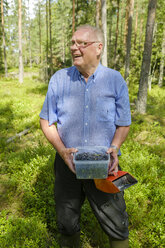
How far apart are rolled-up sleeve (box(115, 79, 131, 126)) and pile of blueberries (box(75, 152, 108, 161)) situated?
1.38 ft

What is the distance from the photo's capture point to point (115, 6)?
2233 centimetres

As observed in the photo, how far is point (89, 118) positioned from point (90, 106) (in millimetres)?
115

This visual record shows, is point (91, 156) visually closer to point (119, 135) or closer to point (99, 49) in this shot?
point (119, 135)

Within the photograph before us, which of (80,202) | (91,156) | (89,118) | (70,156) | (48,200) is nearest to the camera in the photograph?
(91,156)

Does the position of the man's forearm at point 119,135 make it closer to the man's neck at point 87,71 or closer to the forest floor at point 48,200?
the man's neck at point 87,71

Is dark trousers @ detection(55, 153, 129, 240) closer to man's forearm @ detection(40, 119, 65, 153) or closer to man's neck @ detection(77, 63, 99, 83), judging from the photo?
man's forearm @ detection(40, 119, 65, 153)

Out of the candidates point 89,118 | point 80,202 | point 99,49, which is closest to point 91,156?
point 89,118

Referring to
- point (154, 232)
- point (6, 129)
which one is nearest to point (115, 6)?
point (6, 129)

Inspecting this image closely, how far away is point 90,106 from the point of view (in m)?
1.79

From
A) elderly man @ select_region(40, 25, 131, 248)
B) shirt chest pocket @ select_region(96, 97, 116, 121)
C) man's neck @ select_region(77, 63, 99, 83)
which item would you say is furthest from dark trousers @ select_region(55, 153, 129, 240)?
man's neck @ select_region(77, 63, 99, 83)

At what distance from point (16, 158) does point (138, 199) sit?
2.87m

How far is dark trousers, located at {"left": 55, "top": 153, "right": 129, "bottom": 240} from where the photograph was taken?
1.74 metres

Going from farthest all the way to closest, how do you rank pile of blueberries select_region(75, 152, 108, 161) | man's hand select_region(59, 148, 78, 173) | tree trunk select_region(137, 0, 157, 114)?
tree trunk select_region(137, 0, 157, 114)
man's hand select_region(59, 148, 78, 173)
pile of blueberries select_region(75, 152, 108, 161)

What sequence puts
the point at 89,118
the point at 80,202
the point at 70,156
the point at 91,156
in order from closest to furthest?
the point at 91,156
the point at 70,156
the point at 89,118
the point at 80,202
